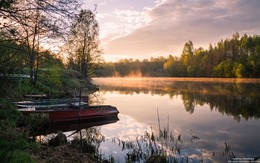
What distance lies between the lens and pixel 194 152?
10078 mm

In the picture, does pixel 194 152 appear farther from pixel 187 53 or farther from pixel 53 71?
pixel 187 53

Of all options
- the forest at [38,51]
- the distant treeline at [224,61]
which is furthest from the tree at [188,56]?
the forest at [38,51]

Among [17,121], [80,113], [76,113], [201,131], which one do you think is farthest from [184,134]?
[17,121]

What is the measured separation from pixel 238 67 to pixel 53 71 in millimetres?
72984

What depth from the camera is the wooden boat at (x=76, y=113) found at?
592 inches

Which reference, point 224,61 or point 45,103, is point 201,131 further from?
point 224,61

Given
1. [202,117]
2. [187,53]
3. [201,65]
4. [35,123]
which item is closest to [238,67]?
[201,65]

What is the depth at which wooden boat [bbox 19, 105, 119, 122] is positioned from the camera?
49.4ft

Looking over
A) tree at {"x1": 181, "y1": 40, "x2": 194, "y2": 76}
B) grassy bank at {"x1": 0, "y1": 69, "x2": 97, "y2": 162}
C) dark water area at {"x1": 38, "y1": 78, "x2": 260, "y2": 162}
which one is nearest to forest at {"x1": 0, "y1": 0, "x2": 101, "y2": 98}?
grassy bank at {"x1": 0, "y1": 69, "x2": 97, "y2": 162}

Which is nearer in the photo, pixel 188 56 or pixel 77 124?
pixel 77 124

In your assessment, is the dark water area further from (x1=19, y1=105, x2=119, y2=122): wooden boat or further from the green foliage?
the green foliage

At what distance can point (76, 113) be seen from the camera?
16.3m

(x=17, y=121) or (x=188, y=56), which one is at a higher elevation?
(x=188, y=56)

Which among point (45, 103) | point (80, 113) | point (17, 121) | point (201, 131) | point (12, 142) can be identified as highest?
point (45, 103)
